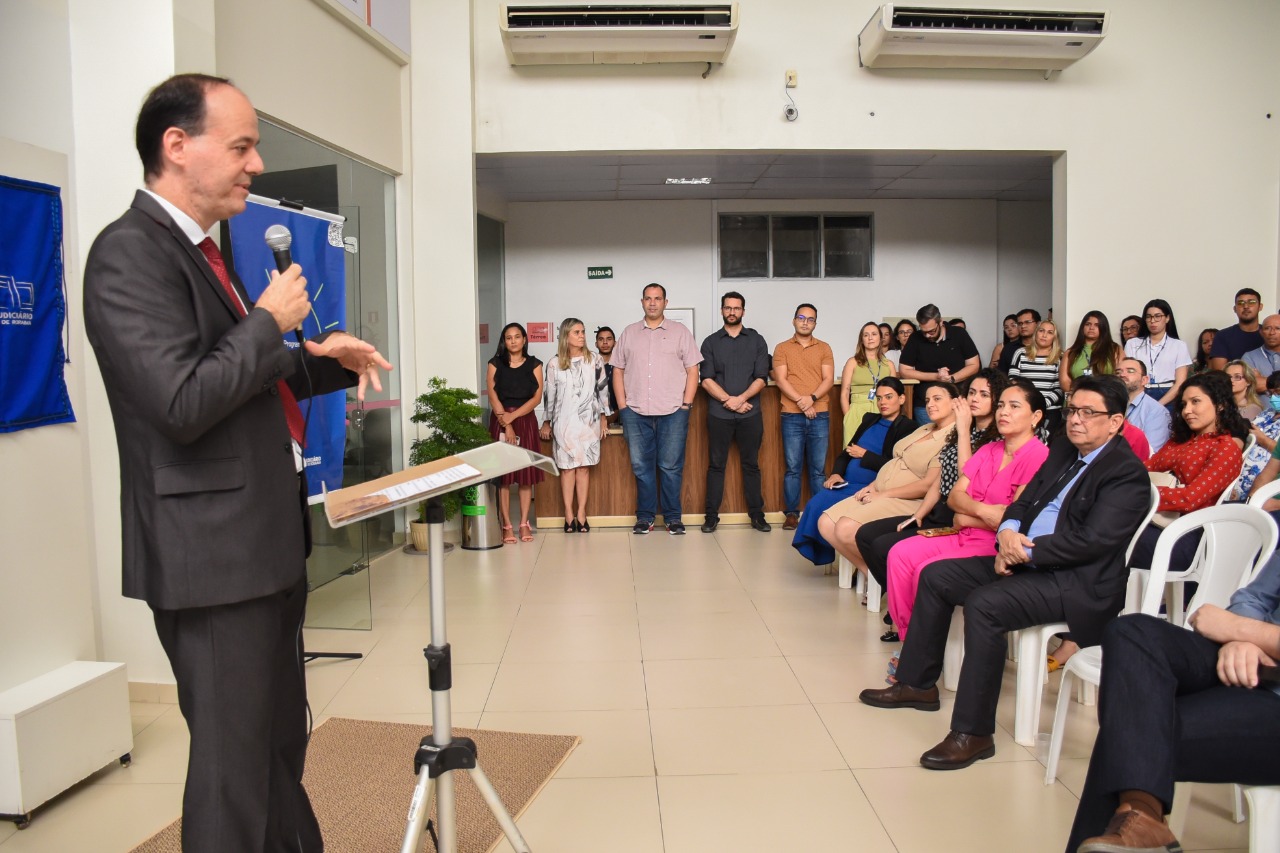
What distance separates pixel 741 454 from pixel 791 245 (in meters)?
4.33

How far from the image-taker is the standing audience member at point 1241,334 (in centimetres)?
659

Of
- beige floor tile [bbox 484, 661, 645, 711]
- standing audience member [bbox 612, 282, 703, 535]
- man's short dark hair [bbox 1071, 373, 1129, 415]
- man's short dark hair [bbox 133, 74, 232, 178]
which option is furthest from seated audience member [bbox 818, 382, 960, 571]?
man's short dark hair [bbox 133, 74, 232, 178]

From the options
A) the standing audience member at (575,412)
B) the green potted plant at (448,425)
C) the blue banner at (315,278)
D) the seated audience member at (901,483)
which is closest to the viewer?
the blue banner at (315,278)

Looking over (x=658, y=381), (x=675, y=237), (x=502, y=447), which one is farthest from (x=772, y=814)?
(x=675, y=237)

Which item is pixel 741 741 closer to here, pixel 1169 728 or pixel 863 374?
pixel 1169 728

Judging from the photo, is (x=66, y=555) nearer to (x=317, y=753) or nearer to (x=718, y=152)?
(x=317, y=753)

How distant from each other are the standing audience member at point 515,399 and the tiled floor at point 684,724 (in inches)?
53.0

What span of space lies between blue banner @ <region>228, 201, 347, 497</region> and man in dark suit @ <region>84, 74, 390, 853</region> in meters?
2.24

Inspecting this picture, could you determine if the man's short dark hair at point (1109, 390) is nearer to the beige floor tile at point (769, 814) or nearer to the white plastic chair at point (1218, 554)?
the white plastic chair at point (1218, 554)

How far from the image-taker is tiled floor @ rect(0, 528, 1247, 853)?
262cm

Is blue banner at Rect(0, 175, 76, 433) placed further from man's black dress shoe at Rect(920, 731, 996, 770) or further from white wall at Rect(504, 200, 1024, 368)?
white wall at Rect(504, 200, 1024, 368)

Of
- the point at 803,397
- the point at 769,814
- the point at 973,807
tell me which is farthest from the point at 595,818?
the point at 803,397

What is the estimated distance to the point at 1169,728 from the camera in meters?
2.03

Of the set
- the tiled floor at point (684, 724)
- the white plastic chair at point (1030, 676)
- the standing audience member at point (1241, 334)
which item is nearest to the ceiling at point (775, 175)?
the standing audience member at point (1241, 334)
